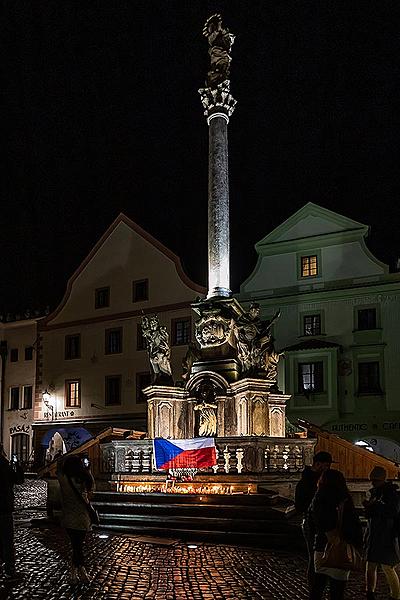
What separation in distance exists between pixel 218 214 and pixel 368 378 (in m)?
12.7

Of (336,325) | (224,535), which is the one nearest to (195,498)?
(224,535)

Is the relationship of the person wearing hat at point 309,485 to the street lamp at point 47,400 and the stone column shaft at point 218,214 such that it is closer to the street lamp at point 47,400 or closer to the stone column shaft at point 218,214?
the stone column shaft at point 218,214

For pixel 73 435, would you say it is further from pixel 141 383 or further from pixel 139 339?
pixel 139 339

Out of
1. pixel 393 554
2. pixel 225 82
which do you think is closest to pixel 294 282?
pixel 225 82

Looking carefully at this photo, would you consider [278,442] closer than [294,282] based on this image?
Yes

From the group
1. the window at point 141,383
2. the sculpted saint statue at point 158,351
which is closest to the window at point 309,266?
the window at point 141,383

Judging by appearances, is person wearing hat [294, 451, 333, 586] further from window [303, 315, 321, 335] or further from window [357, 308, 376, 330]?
window [303, 315, 321, 335]

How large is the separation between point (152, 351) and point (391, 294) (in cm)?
1340

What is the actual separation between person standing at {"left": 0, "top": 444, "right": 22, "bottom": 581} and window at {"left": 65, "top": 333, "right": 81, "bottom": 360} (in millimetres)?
33834

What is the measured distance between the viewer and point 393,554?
31.2ft

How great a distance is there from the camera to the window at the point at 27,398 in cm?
4672

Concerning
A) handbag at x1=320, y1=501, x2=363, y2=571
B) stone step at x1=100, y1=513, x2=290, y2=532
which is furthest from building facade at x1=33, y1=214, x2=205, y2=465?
handbag at x1=320, y1=501, x2=363, y2=571

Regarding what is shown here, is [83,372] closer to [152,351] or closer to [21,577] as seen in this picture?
[152,351]

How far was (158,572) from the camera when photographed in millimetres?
12234
